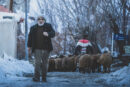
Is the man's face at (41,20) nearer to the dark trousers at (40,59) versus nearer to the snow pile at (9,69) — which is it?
the dark trousers at (40,59)

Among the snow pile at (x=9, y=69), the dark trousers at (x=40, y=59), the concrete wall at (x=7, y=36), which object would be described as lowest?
the snow pile at (x=9, y=69)

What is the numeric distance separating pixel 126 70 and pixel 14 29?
37.3 feet

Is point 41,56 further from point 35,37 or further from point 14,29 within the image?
point 14,29

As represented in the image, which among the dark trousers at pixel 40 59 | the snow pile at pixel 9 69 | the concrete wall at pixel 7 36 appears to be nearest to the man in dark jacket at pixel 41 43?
the dark trousers at pixel 40 59

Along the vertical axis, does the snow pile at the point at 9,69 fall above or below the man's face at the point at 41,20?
below

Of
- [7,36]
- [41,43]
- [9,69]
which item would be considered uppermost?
[7,36]

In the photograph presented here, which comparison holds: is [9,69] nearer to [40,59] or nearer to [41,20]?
[40,59]

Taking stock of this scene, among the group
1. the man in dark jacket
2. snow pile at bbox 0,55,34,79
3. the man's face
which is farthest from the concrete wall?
the man's face

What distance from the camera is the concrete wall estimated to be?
1780 centimetres

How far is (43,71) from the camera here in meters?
8.56

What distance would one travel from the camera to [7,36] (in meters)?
18.4

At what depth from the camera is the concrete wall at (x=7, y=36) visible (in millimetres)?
17797

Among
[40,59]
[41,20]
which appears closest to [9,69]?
[40,59]

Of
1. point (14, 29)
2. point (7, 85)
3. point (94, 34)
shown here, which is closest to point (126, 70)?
point (7, 85)
